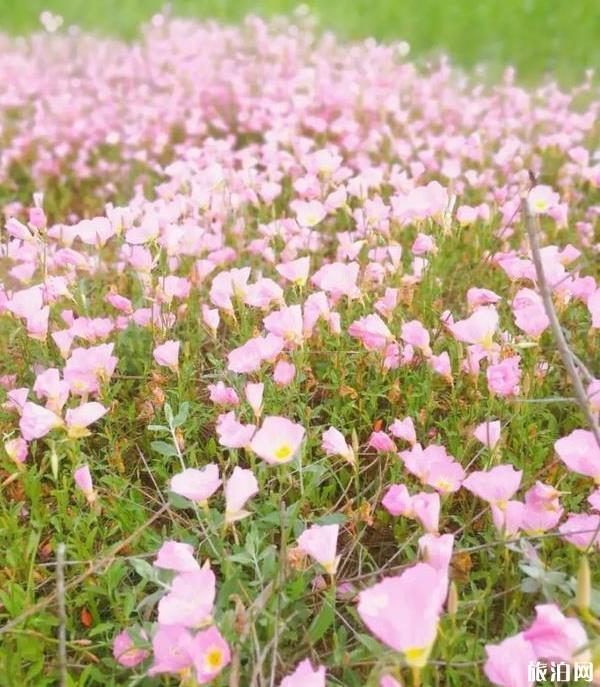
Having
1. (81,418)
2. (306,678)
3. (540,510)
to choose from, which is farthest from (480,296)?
(306,678)

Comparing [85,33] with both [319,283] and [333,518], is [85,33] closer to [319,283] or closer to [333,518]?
[319,283]

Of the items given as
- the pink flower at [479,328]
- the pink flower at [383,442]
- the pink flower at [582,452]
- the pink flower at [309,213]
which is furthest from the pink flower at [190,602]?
the pink flower at [309,213]

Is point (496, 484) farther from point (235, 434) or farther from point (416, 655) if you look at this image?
point (235, 434)

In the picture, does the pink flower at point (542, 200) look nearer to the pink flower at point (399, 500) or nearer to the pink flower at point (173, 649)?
the pink flower at point (399, 500)

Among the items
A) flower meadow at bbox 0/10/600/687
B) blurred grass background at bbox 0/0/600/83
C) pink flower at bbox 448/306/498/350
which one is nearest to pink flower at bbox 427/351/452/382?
flower meadow at bbox 0/10/600/687

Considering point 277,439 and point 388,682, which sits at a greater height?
point 277,439

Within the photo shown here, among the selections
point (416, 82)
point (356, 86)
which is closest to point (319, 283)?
point (356, 86)

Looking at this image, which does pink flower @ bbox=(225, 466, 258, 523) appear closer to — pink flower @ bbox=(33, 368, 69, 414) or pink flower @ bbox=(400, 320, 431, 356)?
pink flower @ bbox=(33, 368, 69, 414)
